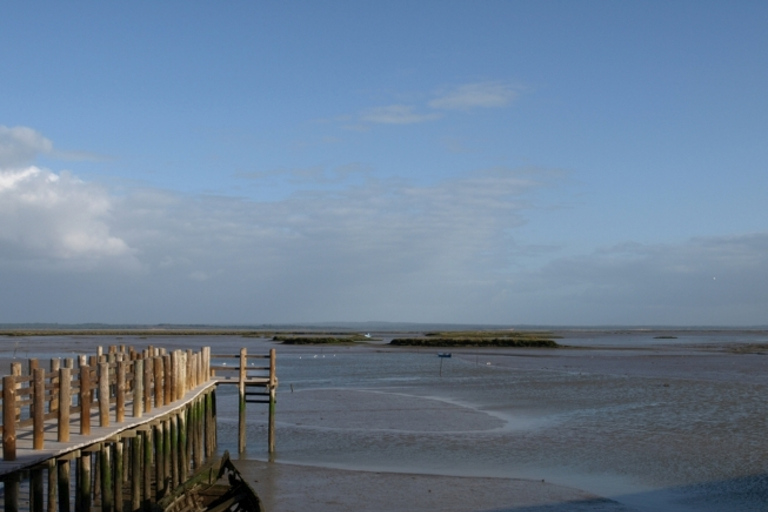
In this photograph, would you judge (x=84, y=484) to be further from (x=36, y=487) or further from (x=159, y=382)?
(x=159, y=382)

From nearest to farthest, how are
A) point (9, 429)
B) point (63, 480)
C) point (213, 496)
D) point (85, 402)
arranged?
point (9, 429) → point (63, 480) → point (85, 402) → point (213, 496)

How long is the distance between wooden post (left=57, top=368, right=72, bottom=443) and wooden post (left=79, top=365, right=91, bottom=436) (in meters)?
0.52

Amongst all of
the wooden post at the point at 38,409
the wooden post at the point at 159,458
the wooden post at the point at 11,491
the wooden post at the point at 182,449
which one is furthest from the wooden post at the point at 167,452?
the wooden post at the point at 11,491

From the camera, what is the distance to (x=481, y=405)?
31.5 metres

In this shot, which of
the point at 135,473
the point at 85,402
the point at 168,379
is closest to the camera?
the point at 85,402

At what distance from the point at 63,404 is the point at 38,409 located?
65 centimetres

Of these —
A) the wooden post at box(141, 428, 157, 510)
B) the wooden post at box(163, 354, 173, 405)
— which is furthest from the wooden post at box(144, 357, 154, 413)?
the wooden post at box(163, 354, 173, 405)

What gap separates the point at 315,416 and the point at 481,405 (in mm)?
7088

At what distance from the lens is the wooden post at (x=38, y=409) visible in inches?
421

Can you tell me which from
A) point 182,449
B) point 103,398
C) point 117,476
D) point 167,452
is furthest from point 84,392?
point 182,449

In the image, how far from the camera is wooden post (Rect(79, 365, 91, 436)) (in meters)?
12.0

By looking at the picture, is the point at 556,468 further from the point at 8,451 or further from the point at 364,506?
the point at 8,451

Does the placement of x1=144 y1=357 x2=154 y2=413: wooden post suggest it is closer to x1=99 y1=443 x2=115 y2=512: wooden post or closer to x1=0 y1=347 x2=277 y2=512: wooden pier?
x1=0 y1=347 x2=277 y2=512: wooden pier

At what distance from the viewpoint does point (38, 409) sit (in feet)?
35.1
